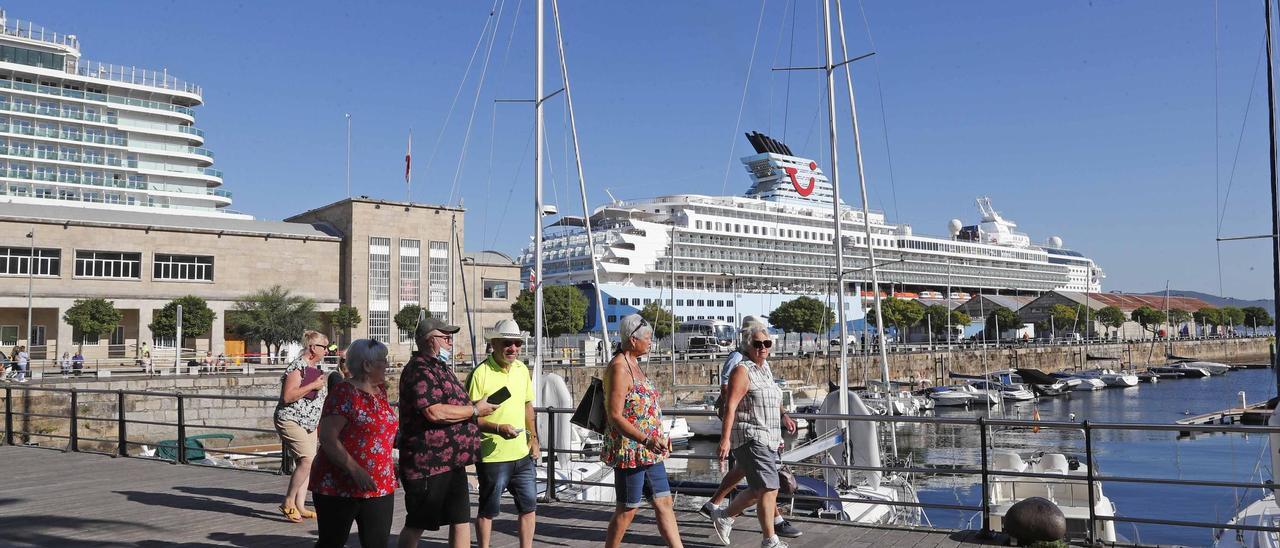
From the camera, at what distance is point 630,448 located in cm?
531

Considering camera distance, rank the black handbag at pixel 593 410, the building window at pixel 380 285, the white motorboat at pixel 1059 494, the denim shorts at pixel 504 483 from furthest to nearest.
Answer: the building window at pixel 380 285
the white motorboat at pixel 1059 494
the black handbag at pixel 593 410
the denim shorts at pixel 504 483

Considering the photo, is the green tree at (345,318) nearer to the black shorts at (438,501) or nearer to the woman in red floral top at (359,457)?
the black shorts at (438,501)

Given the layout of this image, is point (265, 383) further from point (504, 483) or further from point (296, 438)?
point (504, 483)

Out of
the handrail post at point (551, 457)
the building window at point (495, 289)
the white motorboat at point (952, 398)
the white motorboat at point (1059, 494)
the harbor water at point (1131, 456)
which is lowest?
the harbor water at point (1131, 456)

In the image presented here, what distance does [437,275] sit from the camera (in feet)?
166

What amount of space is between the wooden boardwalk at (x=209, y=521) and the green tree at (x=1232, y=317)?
11280cm

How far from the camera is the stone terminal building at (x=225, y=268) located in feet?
132

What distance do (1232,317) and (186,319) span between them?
108 meters

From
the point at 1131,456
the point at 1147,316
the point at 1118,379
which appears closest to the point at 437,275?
the point at 1131,456

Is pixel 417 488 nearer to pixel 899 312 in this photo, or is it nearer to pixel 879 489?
pixel 879 489

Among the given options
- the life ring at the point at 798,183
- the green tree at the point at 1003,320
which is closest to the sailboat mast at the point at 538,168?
the green tree at the point at 1003,320

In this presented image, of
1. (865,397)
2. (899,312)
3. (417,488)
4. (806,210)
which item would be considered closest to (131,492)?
(417,488)

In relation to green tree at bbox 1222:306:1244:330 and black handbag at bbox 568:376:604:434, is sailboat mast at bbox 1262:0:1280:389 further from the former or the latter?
green tree at bbox 1222:306:1244:330

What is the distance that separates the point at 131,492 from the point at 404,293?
41.7m
